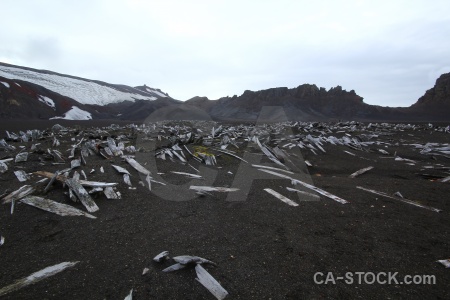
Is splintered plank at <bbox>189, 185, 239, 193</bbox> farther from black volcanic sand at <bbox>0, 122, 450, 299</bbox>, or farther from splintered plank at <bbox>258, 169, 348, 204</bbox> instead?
splintered plank at <bbox>258, 169, 348, 204</bbox>

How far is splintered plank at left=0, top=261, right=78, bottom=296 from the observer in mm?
2498

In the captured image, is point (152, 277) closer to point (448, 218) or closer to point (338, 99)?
point (448, 218)

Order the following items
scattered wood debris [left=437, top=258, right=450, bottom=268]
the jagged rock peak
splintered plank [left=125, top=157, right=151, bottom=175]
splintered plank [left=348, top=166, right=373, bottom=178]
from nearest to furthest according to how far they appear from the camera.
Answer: scattered wood debris [left=437, top=258, right=450, bottom=268] < splintered plank [left=125, top=157, right=151, bottom=175] < splintered plank [left=348, top=166, right=373, bottom=178] < the jagged rock peak

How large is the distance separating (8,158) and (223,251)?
8.31 meters

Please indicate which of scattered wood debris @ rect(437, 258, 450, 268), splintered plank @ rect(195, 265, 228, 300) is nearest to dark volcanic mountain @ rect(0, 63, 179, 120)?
splintered plank @ rect(195, 265, 228, 300)

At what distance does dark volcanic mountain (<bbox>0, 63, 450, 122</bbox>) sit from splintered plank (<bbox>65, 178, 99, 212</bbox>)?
4153 centimetres

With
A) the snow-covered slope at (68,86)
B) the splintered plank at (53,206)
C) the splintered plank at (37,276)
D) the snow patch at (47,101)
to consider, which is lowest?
the splintered plank at (37,276)

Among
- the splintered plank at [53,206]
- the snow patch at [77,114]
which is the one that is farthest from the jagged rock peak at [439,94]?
the snow patch at [77,114]

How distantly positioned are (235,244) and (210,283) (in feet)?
2.85

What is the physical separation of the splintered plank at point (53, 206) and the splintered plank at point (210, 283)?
7.98 ft

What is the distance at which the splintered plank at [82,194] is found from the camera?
441cm

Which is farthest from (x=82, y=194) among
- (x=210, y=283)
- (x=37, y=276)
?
(x=210, y=283)

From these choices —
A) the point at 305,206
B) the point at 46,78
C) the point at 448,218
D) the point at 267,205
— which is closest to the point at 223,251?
the point at 267,205

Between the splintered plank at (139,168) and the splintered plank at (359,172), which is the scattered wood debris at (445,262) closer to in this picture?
the splintered plank at (359,172)
